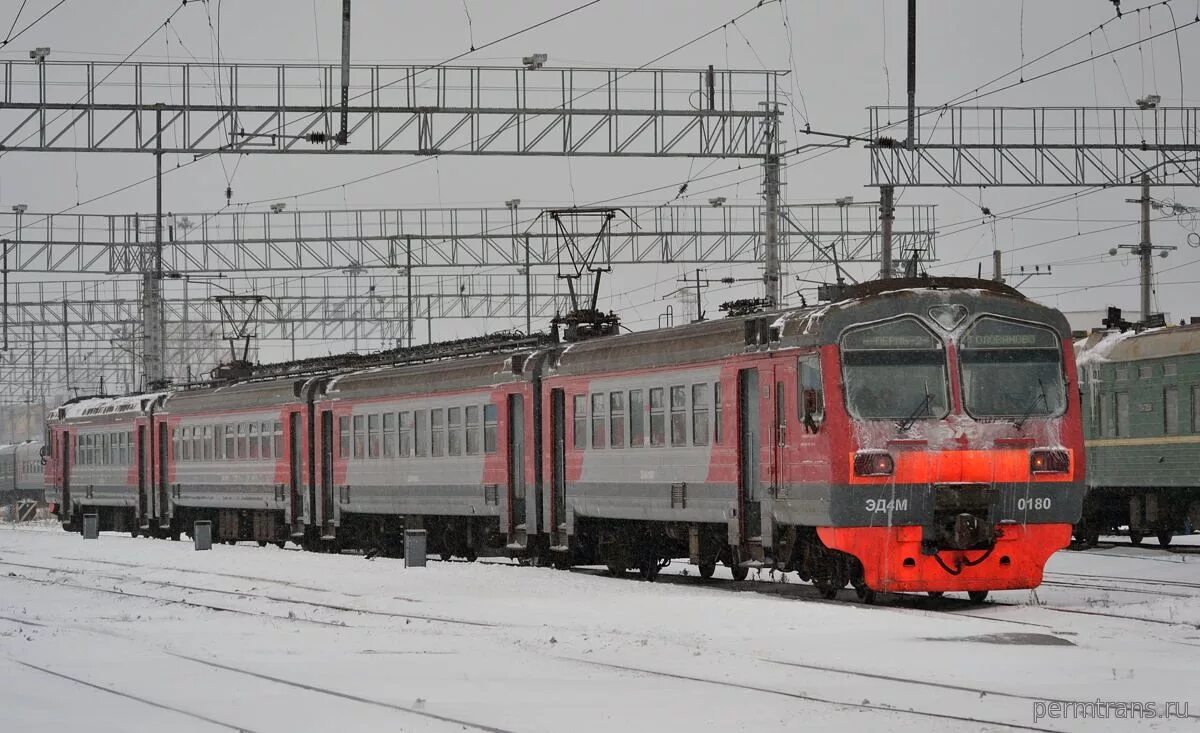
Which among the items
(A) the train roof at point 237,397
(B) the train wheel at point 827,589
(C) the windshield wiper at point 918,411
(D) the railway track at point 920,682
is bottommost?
(D) the railway track at point 920,682

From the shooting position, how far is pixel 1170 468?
100 ft

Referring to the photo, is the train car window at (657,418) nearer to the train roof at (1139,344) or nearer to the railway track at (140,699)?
the railway track at (140,699)

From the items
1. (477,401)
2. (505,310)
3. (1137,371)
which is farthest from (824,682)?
(505,310)

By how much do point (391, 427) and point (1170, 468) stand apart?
42.9ft

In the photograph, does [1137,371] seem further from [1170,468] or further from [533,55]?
[533,55]

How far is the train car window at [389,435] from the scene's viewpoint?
33531 mm

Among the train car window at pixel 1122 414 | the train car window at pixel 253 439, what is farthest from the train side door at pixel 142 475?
the train car window at pixel 1122 414

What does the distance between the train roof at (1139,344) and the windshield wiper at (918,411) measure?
11760 mm

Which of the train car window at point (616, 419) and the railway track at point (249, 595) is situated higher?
the train car window at point (616, 419)

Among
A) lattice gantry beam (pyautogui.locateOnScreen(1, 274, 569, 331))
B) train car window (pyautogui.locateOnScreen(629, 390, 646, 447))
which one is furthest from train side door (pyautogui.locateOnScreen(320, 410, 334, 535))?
lattice gantry beam (pyautogui.locateOnScreen(1, 274, 569, 331))

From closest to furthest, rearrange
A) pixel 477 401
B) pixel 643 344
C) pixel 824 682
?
pixel 824 682 → pixel 643 344 → pixel 477 401

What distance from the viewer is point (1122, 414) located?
106ft

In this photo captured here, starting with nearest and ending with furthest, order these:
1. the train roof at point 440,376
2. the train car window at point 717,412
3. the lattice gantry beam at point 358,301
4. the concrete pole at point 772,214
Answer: the train car window at point 717,412 → the train roof at point 440,376 → the concrete pole at point 772,214 → the lattice gantry beam at point 358,301

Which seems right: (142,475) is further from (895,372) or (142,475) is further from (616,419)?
(895,372)
